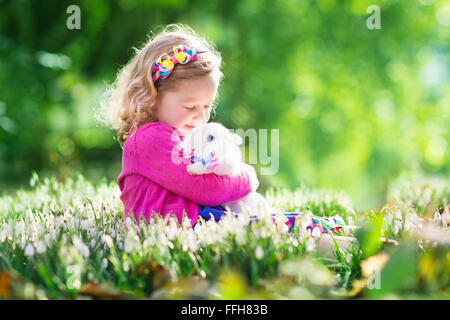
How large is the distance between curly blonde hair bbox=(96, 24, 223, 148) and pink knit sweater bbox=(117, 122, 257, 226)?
0.66 ft

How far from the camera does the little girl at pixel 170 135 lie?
2934mm

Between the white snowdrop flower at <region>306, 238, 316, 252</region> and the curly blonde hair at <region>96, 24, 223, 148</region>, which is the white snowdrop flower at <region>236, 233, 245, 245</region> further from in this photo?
the curly blonde hair at <region>96, 24, 223, 148</region>

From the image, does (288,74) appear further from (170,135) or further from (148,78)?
(170,135)

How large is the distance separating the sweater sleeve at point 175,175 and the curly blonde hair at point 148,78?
0.86ft

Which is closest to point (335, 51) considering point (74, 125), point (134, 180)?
point (74, 125)

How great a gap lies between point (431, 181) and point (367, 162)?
807 cm

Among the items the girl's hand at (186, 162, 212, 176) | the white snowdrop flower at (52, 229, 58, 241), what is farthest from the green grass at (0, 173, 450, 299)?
the girl's hand at (186, 162, 212, 176)

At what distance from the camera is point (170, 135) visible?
302 cm

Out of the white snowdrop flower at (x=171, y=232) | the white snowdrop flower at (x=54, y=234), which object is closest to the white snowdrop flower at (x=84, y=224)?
the white snowdrop flower at (x=54, y=234)

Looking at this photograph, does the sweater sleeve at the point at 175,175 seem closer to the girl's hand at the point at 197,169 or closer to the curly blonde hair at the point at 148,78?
the girl's hand at the point at 197,169

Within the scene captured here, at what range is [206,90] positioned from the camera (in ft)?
10.2

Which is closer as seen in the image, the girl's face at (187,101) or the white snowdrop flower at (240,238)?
the white snowdrop flower at (240,238)

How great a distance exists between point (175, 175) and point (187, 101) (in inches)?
19.9
